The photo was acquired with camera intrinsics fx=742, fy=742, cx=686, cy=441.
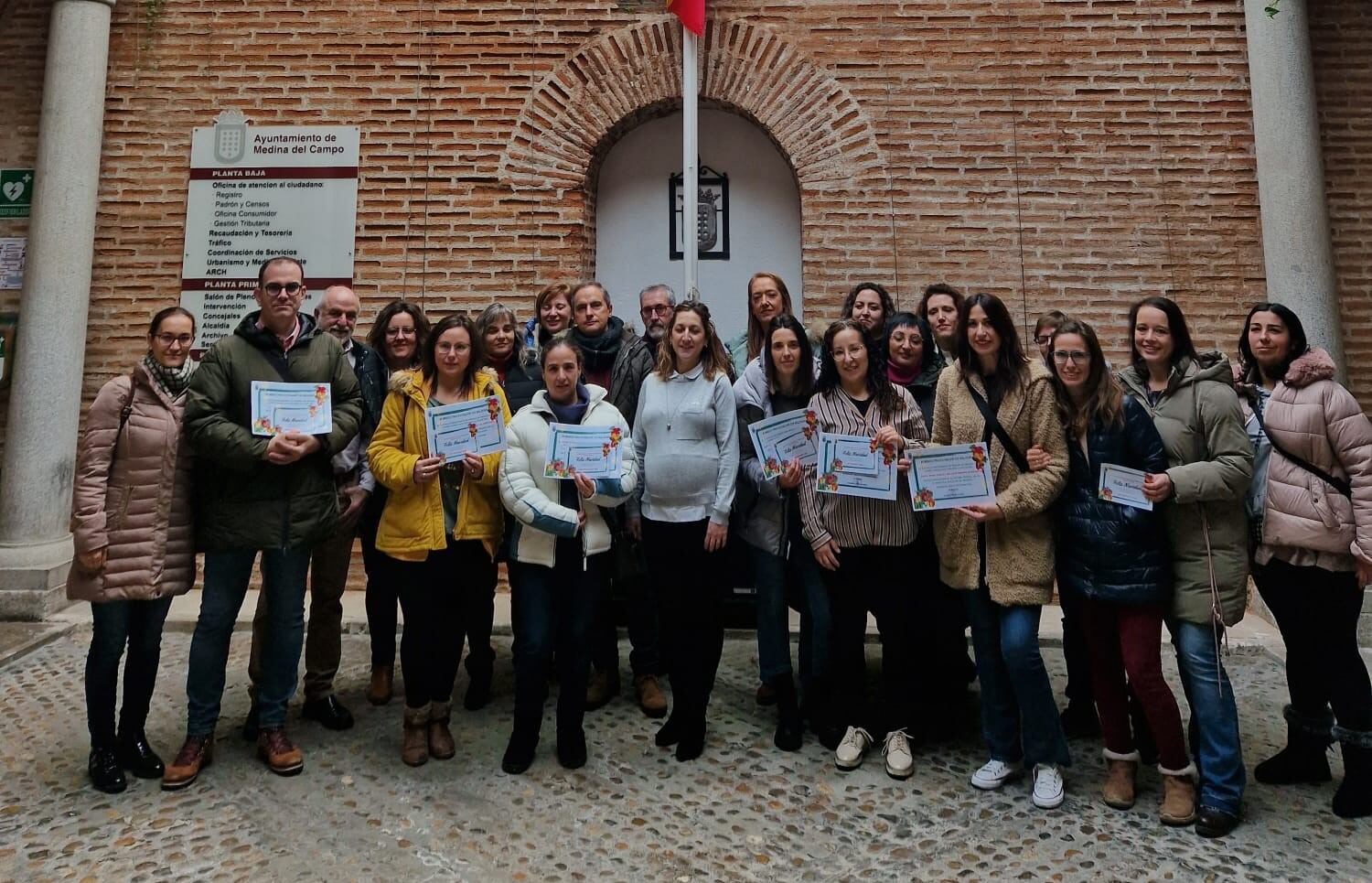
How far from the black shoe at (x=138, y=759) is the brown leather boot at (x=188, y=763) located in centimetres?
4

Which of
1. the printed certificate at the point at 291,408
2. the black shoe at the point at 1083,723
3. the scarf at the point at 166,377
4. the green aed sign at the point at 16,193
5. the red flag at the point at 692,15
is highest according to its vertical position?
the red flag at the point at 692,15

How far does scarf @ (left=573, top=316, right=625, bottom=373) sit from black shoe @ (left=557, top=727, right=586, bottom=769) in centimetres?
167

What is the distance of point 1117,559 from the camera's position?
265 cm

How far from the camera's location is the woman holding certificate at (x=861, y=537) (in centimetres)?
303

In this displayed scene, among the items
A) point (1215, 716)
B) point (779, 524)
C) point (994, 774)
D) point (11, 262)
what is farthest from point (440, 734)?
point (11, 262)

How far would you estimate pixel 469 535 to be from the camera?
3055 mm

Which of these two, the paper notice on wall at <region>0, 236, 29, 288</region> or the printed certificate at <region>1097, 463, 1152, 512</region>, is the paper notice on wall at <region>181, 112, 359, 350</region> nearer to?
the paper notice on wall at <region>0, 236, 29, 288</region>

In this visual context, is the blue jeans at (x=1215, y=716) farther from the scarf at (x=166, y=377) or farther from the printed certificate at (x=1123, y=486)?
the scarf at (x=166, y=377)

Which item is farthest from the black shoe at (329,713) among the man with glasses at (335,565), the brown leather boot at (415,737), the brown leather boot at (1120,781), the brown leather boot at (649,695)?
the brown leather boot at (1120,781)

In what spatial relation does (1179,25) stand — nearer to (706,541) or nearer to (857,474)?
(857,474)

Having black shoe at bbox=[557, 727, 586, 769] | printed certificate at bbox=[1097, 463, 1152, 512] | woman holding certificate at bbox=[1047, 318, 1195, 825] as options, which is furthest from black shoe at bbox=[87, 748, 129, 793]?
printed certificate at bbox=[1097, 463, 1152, 512]

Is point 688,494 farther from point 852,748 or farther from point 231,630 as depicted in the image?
point 231,630

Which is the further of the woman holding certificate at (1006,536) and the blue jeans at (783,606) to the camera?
the blue jeans at (783,606)

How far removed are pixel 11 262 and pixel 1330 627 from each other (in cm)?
848
